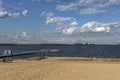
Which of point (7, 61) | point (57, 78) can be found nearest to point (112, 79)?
point (57, 78)

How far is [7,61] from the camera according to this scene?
3372 centimetres

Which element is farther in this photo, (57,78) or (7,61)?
(7,61)

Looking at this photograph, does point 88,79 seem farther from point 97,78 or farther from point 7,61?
point 7,61

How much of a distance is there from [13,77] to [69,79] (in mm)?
3646

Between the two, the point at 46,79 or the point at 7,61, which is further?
the point at 7,61

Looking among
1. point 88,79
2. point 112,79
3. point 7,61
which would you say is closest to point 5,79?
point 88,79

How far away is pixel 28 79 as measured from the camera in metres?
17.9

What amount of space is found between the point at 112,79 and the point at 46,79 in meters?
4.30

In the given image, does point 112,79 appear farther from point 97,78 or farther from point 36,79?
point 36,79

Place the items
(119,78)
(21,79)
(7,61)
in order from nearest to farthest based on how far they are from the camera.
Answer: (21,79), (119,78), (7,61)

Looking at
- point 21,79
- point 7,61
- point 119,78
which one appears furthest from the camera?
point 7,61

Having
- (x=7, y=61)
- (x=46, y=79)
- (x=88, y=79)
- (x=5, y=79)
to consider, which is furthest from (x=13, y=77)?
(x=7, y=61)

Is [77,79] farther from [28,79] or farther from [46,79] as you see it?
[28,79]

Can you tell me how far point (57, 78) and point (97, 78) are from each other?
2674 mm
